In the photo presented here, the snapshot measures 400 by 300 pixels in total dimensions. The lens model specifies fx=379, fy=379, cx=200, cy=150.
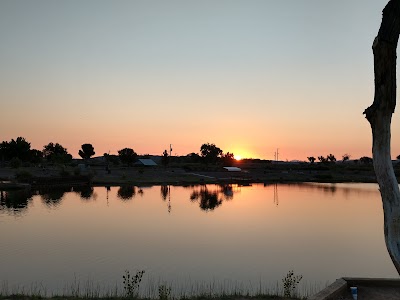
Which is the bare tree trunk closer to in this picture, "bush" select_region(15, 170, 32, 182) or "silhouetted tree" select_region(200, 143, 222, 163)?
"bush" select_region(15, 170, 32, 182)

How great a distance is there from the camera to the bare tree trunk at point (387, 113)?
15.3ft

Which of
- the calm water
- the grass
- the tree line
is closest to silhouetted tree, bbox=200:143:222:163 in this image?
the tree line

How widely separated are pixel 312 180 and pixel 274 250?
80131mm

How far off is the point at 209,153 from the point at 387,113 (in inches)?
5608

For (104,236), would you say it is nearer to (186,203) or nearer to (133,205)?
(133,205)

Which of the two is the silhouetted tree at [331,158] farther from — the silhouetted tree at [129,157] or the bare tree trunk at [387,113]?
the bare tree trunk at [387,113]

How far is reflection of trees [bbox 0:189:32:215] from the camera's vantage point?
3596 cm

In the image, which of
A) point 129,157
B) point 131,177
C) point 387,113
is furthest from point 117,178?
point 387,113

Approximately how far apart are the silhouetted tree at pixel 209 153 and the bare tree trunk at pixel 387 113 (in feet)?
463

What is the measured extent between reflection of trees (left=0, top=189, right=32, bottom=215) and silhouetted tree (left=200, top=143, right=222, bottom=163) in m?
96.9

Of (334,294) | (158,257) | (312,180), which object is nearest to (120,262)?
(158,257)

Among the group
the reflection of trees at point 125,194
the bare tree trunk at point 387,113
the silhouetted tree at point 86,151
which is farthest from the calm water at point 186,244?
the silhouetted tree at point 86,151

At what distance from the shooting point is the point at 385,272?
1789cm

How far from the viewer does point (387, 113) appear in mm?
4812
